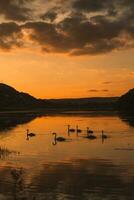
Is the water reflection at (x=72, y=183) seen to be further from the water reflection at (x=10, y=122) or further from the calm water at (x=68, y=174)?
the water reflection at (x=10, y=122)

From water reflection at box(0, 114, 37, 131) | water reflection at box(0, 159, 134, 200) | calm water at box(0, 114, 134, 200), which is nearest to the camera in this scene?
water reflection at box(0, 159, 134, 200)

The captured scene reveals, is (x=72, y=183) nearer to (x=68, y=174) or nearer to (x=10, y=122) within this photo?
(x=68, y=174)

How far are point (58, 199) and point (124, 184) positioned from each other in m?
6.10

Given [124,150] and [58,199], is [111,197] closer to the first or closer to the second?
[58,199]

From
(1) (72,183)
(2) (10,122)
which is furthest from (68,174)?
(2) (10,122)

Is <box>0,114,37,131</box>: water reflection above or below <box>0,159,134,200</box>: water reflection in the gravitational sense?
above

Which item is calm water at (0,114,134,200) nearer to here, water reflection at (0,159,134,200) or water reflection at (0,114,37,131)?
water reflection at (0,159,134,200)

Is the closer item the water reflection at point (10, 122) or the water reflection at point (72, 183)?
the water reflection at point (72, 183)

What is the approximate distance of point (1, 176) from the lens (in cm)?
3494

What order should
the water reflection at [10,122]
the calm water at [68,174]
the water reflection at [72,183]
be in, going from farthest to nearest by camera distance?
the water reflection at [10,122], the calm water at [68,174], the water reflection at [72,183]

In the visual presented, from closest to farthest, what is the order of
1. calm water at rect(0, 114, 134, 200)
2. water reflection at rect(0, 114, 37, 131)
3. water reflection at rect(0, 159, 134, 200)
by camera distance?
1. water reflection at rect(0, 159, 134, 200)
2. calm water at rect(0, 114, 134, 200)
3. water reflection at rect(0, 114, 37, 131)

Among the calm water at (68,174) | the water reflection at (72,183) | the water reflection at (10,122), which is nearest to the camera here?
the water reflection at (72,183)

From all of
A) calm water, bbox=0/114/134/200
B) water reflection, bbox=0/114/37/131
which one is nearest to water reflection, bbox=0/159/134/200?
calm water, bbox=0/114/134/200

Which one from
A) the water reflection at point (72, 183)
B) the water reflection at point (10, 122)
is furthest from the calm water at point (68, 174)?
the water reflection at point (10, 122)
